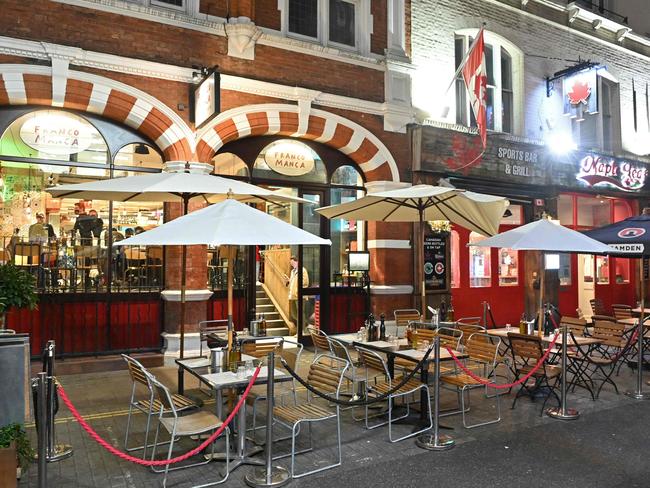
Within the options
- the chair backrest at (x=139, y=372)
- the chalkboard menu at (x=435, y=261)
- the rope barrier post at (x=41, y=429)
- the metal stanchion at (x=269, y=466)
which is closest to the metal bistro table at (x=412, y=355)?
the metal stanchion at (x=269, y=466)

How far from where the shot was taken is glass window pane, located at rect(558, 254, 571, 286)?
15188 mm

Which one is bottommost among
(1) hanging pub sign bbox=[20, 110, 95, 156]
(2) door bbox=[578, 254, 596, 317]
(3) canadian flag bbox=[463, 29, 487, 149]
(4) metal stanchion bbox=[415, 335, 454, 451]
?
(4) metal stanchion bbox=[415, 335, 454, 451]

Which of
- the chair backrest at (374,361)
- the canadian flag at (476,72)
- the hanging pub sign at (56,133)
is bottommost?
the chair backrest at (374,361)

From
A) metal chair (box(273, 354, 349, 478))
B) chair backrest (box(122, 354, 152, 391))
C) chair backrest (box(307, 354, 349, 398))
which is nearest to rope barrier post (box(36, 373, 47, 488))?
chair backrest (box(122, 354, 152, 391))

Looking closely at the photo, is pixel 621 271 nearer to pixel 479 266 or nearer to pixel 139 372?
pixel 479 266

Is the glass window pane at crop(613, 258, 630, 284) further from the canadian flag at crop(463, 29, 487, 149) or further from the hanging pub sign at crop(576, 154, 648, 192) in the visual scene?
the canadian flag at crop(463, 29, 487, 149)

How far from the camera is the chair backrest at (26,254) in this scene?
8453 mm

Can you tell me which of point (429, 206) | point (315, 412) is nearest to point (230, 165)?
point (429, 206)

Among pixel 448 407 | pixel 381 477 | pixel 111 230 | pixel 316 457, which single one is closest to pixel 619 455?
pixel 448 407

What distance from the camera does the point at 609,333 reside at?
8508mm

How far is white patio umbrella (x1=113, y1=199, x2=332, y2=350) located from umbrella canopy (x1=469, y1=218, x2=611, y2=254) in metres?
3.57

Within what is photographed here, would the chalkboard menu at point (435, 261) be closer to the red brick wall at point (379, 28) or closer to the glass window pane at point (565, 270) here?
the red brick wall at point (379, 28)

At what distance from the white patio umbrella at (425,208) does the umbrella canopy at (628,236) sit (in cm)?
236

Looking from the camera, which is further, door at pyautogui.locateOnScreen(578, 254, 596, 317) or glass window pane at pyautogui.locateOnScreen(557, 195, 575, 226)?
door at pyautogui.locateOnScreen(578, 254, 596, 317)
